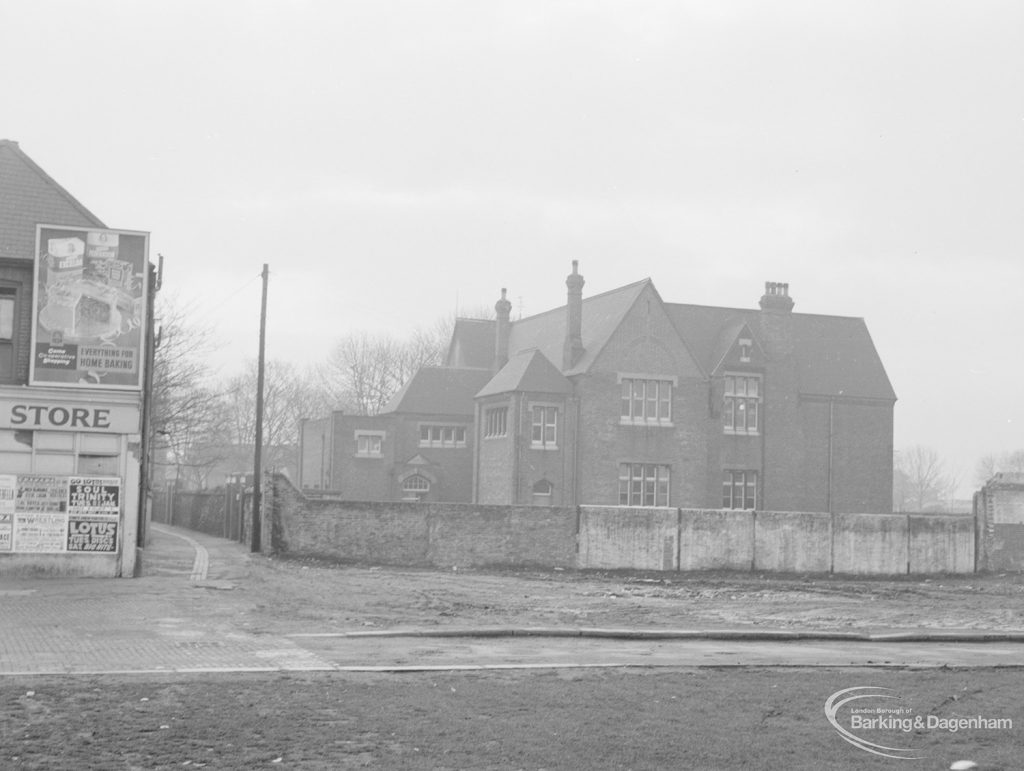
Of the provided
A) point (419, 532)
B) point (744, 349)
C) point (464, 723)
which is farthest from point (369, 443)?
point (464, 723)

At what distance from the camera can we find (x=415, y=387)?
199 ft

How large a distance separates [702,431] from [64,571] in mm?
33372

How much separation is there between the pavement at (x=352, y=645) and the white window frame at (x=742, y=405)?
35.6 m

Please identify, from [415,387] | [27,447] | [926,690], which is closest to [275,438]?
[415,387]

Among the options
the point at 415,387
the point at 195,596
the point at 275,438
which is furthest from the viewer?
the point at 275,438

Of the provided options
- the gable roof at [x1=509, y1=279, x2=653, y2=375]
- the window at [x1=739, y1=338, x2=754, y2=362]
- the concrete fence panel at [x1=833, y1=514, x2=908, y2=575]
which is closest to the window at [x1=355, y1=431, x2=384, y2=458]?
the gable roof at [x1=509, y1=279, x2=653, y2=375]

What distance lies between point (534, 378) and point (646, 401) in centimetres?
510

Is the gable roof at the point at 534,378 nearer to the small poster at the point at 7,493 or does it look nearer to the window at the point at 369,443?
the window at the point at 369,443

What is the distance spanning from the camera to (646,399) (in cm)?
5225

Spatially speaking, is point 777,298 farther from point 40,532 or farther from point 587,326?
point 40,532

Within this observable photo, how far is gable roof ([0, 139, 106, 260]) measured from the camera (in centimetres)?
2622

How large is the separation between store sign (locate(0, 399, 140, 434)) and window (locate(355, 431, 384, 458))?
3423cm

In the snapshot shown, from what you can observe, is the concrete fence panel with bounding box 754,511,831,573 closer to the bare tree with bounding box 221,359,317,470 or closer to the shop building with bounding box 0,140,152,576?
the shop building with bounding box 0,140,152,576

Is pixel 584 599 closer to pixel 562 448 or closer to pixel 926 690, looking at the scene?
pixel 926 690
